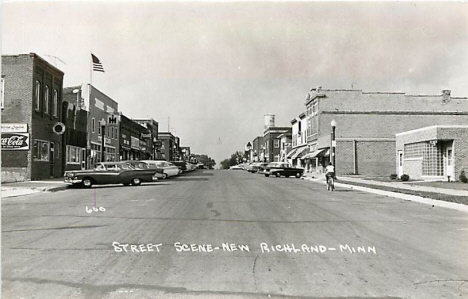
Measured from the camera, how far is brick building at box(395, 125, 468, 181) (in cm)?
2798

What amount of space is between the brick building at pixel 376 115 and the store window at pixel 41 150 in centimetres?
2917

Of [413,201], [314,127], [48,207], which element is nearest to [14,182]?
[48,207]

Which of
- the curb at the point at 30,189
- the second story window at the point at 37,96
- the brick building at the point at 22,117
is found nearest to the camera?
the curb at the point at 30,189

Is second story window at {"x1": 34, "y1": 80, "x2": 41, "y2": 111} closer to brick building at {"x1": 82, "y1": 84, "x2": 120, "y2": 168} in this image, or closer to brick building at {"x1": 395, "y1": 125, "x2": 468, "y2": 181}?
brick building at {"x1": 82, "y1": 84, "x2": 120, "y2": 168}

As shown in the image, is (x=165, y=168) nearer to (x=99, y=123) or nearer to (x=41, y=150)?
(x=41, y=150)

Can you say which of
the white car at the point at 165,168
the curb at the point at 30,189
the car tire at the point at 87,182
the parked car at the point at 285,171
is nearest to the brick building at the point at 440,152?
the parked car at the point at 285,171

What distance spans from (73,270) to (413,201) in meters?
13.9

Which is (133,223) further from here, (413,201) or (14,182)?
(14,182)

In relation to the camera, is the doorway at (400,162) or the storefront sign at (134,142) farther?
the storefront sign at (134,142)

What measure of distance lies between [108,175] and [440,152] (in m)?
21.9

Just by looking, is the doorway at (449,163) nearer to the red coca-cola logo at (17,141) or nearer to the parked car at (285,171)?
the parked car at (285,171)

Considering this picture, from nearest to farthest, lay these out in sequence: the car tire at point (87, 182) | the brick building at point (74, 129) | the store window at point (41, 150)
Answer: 1. the car tire at point (87, 182)
2. the store window at point (41, 150)
3. the brick building at point (74, 129)

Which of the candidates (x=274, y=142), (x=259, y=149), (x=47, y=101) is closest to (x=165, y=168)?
(x=47, y=101)

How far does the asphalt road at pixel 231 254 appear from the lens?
218 inches
